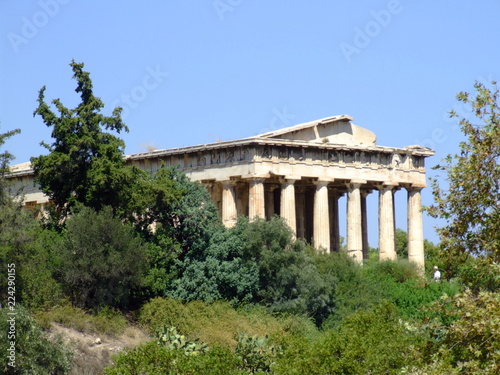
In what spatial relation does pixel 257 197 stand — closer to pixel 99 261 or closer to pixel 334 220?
pixel 334 220

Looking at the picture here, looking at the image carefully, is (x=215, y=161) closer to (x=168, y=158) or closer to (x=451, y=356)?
(x=168, y=158)

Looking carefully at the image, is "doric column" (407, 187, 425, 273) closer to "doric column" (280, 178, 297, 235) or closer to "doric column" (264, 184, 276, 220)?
"doric column" (264, 184, 276, 220)

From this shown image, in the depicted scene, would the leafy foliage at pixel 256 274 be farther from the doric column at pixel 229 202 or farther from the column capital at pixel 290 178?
the column capital at pixel 290 178

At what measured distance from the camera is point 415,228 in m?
54.3

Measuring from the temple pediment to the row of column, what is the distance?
6.45ft

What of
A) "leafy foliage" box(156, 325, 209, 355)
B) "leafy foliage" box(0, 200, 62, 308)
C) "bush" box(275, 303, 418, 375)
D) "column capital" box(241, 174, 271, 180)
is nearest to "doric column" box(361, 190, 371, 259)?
"column capital" box(241, 174, 271, 180)

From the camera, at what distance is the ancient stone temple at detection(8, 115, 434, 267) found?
4962cm

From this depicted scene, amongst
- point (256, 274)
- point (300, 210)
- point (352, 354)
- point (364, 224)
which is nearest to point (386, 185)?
point (300, 210)

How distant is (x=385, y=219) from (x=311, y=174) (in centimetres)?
503

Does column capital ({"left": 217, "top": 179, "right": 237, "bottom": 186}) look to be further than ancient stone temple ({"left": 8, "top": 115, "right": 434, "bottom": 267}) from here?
Yes

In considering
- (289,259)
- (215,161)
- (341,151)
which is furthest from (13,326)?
(341,151)

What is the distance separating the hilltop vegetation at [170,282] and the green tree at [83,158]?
54 millimetres

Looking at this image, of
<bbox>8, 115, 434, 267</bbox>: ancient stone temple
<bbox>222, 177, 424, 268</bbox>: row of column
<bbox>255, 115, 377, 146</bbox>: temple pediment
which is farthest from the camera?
<bbox>255, 115, 377, 146</bbox>: temple pediment

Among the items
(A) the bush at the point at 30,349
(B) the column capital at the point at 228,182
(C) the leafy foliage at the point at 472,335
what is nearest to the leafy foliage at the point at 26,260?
A: (A) the bush at the point at 30,349
